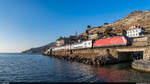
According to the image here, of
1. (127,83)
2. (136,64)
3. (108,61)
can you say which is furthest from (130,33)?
(127,83)

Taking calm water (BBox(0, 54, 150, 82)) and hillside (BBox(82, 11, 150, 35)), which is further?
hillside (BBox(82, 11, 150, 35))

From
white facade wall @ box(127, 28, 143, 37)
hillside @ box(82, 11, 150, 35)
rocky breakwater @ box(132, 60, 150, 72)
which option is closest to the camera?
rocky breakwater @ box(132, 60, 150, 72)

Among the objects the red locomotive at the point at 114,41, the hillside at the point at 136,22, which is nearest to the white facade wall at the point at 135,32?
the hillside at the point at 136,22

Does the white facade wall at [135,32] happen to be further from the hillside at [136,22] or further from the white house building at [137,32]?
the hillside at [136,22]

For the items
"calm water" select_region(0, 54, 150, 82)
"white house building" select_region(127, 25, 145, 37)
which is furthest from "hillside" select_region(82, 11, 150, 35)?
"calm water" select_region(0, 54, 150, 82)

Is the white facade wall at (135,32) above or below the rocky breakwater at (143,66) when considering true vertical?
above

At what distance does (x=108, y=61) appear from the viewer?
33.7 metres

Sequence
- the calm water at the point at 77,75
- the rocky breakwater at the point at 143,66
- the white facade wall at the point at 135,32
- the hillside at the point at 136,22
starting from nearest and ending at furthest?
the calm water at the point at 77,75, the rocky breakwater at the point at 143,66, the white facade wall at the point at 135,32, the hillside at the point at 136,22

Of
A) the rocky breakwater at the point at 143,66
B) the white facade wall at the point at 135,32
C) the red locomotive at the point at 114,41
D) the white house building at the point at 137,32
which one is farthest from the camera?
the white facade wall at the point at 135,32

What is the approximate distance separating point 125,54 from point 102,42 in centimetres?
1089

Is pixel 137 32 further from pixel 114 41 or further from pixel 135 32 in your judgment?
pixel 114 41

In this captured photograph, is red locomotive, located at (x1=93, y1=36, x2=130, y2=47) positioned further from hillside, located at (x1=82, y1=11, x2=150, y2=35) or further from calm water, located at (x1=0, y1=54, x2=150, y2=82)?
hillside, located at (x1=82, y1=11, x2=150, y2=35)

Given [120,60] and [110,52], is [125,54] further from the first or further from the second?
[110,52]

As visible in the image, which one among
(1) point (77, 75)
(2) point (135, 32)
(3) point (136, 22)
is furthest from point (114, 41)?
(3) point (136, 22)
